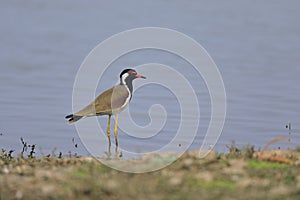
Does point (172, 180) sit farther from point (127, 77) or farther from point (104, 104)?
point (127, 77)

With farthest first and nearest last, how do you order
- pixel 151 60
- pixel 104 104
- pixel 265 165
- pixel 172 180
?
pixel 151 60
pixel 104 104
pixel 265 165
pixel 172 180

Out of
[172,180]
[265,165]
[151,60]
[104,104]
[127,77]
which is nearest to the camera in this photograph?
[172,180]

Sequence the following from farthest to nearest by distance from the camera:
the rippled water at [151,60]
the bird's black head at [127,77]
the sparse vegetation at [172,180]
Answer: the rippled water at [151,60] < the bird's black head at [127,77] < the sparse vegetation at [172,180]

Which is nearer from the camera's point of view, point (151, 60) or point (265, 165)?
point (265, 165)

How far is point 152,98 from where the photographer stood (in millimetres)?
14711

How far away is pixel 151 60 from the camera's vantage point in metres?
17.2

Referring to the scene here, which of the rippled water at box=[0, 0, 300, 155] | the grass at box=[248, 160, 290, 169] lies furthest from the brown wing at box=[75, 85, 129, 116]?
the grass at box=[248, 160, 290, 169]

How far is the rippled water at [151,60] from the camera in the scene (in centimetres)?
1319

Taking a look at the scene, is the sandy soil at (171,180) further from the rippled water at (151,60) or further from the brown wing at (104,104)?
the rippled water at (151,60)

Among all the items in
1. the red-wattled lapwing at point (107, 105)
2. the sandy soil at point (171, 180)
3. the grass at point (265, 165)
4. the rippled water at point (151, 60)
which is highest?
the rippled water at point (151, 60)

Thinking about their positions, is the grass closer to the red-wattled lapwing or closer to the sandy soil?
the sandy soil

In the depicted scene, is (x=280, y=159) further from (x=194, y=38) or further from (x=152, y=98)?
(x=194, y=38)

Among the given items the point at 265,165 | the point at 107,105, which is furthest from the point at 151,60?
the point at 265,165

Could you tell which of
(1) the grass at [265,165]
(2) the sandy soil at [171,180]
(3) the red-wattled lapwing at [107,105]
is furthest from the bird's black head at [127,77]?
(1) the grass at [265,165]
